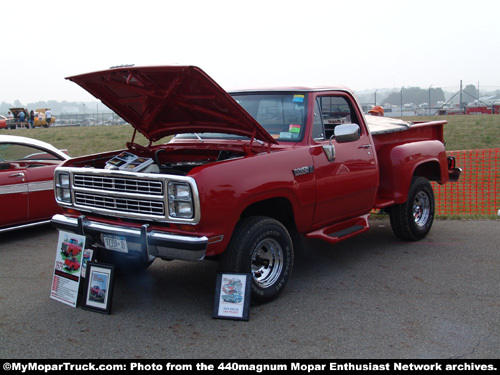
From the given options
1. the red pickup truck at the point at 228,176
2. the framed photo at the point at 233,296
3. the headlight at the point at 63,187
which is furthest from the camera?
the headlight at the point at 63,187

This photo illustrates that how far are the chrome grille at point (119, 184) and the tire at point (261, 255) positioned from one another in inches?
31.6

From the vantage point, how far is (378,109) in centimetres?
1172

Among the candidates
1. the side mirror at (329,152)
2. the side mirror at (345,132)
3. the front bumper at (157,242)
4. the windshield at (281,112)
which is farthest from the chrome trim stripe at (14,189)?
the side mirror at (345,132)

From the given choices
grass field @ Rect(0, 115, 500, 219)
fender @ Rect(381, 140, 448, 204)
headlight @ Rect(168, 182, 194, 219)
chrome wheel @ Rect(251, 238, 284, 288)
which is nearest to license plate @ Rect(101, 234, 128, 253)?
headlight @ Rect(168, 182, 194, 219)

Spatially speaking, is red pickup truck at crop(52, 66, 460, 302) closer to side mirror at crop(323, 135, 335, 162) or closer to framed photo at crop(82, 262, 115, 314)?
side mirror at crop(323, 135, 335, 162)

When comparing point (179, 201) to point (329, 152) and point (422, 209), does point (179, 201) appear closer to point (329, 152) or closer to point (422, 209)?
point (329, 152)

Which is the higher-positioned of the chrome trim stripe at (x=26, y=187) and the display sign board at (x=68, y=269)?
the chrome trim stripe at (x=26, y=187)

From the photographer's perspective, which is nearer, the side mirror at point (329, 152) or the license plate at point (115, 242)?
the license plate at point (115, 242)

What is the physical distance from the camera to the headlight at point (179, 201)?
4.27 metres

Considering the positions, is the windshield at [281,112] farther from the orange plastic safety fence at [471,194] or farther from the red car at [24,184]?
the orange plastic safety fence at [471,194]

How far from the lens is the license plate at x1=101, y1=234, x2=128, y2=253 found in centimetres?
461

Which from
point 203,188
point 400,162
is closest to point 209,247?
point 203,188

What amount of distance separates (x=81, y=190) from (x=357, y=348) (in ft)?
9.26

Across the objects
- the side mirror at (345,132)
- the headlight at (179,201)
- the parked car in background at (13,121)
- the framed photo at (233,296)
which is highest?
the parked car in background at (13,121)
